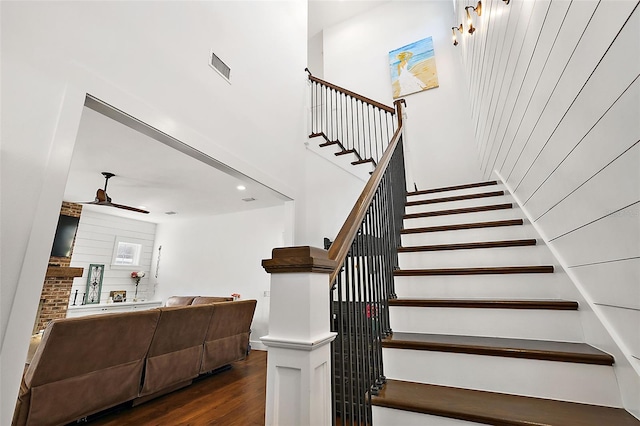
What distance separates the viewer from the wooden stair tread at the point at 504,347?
120 centimetres

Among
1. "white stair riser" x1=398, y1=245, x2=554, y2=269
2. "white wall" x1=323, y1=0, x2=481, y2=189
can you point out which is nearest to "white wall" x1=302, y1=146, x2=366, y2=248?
"white wall" x1=323, y1=0, x2=481, y2=189

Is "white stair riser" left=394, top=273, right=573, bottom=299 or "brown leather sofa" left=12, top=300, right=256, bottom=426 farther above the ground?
"white stair riser" left=394, top=273, right=573, bottom=299

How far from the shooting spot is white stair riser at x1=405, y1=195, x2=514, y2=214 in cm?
261

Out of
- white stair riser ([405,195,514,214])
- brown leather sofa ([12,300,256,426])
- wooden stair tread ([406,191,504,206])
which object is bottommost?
brown leather sofa ([12,300,256,426])

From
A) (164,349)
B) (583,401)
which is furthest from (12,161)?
(583,401)

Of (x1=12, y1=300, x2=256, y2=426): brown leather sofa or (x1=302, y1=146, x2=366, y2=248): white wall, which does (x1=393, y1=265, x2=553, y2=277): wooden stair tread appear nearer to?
(x1=302, y1=146, x2=366, y2=248): white wall

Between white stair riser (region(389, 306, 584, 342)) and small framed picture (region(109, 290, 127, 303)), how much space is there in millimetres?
6646

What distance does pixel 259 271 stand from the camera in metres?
5.73

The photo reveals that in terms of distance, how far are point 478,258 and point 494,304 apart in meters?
0.51

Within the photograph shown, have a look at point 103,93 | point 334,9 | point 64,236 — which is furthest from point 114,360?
point 334,9

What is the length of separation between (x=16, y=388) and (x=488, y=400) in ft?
6.98

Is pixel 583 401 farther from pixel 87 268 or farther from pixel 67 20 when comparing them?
pixel 87 268

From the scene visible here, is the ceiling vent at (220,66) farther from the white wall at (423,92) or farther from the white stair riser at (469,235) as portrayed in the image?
the white wall at (423,92)

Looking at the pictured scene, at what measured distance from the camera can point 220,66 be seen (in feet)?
9.59
